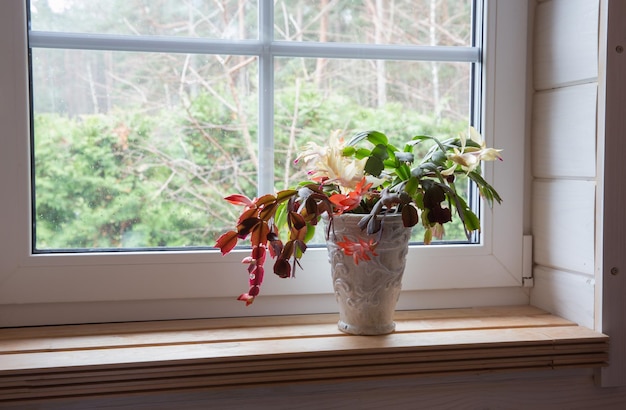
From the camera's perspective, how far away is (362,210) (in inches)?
46.0

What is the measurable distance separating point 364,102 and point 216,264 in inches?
16.6

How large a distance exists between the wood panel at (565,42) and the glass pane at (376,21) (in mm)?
140

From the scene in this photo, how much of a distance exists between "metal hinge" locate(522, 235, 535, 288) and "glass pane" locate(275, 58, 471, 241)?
0.13 metres

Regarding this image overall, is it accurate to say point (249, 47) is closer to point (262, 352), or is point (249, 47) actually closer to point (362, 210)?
point (362, 210)

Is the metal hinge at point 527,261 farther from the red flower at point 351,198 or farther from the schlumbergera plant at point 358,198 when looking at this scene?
the red flower at point 351,198

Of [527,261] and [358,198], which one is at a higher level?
[358,198]

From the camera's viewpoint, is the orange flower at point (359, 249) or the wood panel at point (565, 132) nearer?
the orange flower at point (359, 249)

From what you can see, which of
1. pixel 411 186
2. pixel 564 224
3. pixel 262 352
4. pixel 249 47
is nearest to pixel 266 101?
pixel 249 47

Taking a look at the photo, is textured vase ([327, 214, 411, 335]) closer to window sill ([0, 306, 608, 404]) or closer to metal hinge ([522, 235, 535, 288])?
window sill ([0, 306, 608, 404])

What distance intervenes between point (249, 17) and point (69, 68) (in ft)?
1.10

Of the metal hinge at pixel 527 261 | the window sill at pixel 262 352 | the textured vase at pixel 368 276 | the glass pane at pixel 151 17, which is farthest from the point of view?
the metal hinge at pixel 527 261

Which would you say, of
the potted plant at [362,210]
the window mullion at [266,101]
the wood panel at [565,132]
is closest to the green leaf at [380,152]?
the potted plant at [362,210]

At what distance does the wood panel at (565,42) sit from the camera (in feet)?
4.02

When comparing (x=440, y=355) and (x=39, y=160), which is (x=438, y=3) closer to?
(x=440, y=355)
